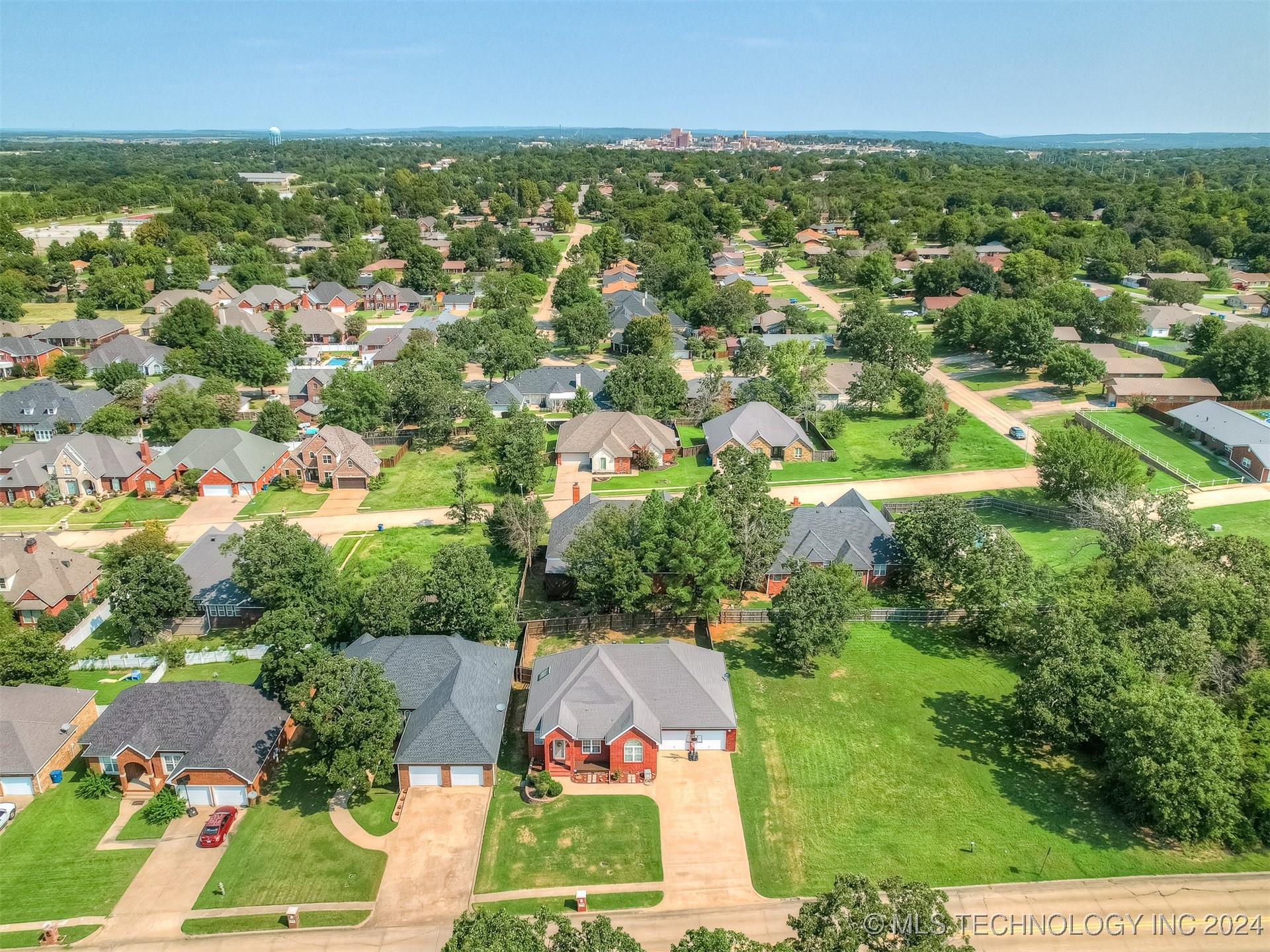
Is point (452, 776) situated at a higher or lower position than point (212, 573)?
lower

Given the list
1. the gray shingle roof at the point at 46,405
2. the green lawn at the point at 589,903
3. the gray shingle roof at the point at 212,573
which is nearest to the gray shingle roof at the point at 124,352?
the gray shingle roof at the point at 46,405

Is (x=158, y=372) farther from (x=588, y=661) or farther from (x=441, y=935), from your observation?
(x=441, y=935)

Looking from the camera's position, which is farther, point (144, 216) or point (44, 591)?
point (144, 216)

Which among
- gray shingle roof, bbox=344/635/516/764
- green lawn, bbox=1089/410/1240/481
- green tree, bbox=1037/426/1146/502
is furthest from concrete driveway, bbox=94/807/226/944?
green lawn, bbox=1089/410/1240/481

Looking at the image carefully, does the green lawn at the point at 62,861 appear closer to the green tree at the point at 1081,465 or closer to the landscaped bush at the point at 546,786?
the landscaped bush at the point at 546,786

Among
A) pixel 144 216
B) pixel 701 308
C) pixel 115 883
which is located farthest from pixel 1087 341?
pixel 144 216

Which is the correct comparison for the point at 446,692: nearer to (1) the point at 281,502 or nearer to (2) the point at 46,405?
(1) the point at 281,502

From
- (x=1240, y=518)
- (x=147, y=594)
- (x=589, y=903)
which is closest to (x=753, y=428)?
(x=1240, y=518)

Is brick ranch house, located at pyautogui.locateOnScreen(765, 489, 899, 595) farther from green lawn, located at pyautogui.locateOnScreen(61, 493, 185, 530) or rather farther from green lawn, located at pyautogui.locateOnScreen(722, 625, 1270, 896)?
green lawn, located at pyautogui.locateOnScreen(61, 493, 185, 530)
